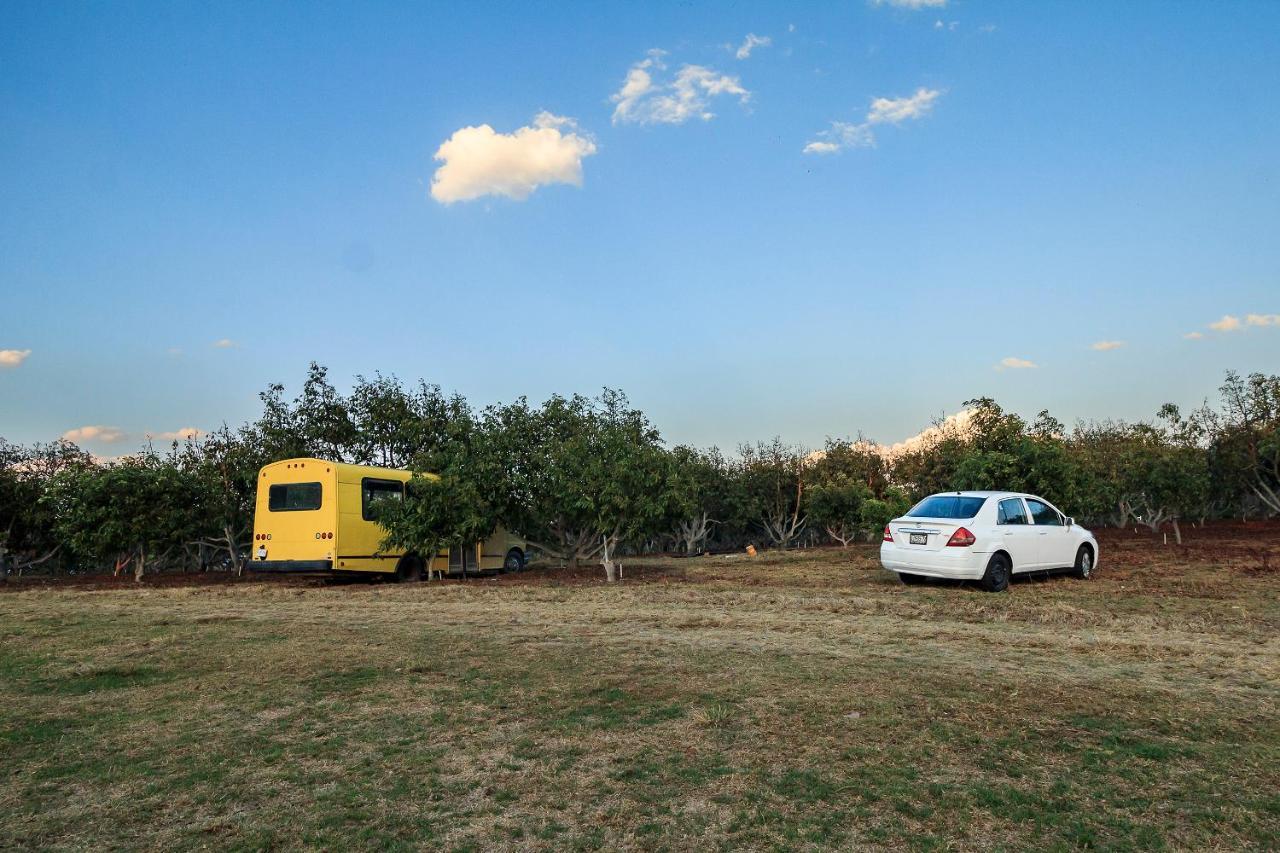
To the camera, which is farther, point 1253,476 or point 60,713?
point 1253,476

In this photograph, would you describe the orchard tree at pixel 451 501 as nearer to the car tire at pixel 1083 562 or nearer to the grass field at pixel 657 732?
the grass field at pixel 657 732

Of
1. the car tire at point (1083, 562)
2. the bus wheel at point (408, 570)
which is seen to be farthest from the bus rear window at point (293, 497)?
the car tire at point (1083, 562)

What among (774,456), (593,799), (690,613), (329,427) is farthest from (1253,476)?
(593,799)

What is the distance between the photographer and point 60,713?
19.9ft

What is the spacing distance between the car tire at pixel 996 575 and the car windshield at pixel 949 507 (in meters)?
0.81

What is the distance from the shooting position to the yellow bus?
18.4 metres

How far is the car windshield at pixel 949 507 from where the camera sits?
44.2 feet

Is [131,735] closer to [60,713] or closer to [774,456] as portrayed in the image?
[60,713]

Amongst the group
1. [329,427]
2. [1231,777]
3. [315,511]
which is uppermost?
[329,427]

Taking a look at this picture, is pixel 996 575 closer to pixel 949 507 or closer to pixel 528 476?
pixel 949 507

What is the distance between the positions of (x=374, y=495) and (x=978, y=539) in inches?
529

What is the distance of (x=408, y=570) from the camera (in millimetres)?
20688

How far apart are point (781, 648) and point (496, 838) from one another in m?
5.16

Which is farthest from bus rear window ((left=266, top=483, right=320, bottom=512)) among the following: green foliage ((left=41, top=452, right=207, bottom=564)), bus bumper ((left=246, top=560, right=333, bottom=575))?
green foliage ((left=41, top=452, right=207, bottom=564))
